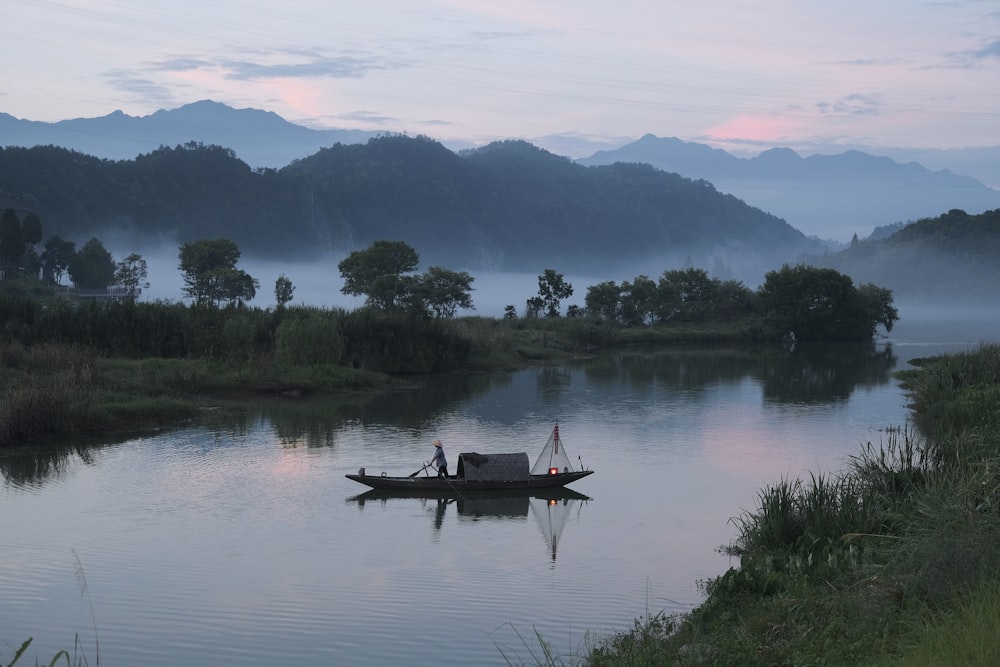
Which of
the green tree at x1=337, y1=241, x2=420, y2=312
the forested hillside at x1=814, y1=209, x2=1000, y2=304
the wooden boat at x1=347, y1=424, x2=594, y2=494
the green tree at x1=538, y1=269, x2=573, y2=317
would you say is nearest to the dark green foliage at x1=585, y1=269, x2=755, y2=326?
the green tree at x1=538, y1=269, x2=573, y2=317

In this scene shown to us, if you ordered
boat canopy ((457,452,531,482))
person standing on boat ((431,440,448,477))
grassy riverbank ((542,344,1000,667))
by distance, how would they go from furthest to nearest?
1. person standing on boat ((431,440,448,477))
2. boat canopy ((457,452,531,482))
3. grassy riverbank ((542,344,1000,667))

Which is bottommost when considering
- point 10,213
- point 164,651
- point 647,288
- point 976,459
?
point 164,651

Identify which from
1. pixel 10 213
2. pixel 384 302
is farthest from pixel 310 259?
pixel 384 302

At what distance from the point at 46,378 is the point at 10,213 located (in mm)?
60795

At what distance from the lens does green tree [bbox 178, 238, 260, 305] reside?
283 feet

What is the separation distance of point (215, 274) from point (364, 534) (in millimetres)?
68843

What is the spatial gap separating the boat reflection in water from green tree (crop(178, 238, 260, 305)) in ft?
209

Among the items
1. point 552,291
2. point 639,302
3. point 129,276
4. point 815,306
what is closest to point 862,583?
point 552,291

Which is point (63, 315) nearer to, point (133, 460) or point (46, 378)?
point (46, 378)

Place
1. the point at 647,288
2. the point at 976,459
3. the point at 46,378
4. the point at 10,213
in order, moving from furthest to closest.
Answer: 1. the point at 647,288
2. the point at 10,213
3. the point at 46,378
4. the point at 976,459

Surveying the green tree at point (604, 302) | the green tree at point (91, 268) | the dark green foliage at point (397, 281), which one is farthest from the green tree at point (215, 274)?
the green tree at point (604, 302)

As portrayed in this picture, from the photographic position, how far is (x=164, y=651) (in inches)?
564

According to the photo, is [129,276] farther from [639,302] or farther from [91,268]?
[639,302]

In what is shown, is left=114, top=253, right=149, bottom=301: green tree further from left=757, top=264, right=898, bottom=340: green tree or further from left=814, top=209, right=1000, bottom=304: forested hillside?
left=814, top=209, right=1000, bottom=304: forested hillside
